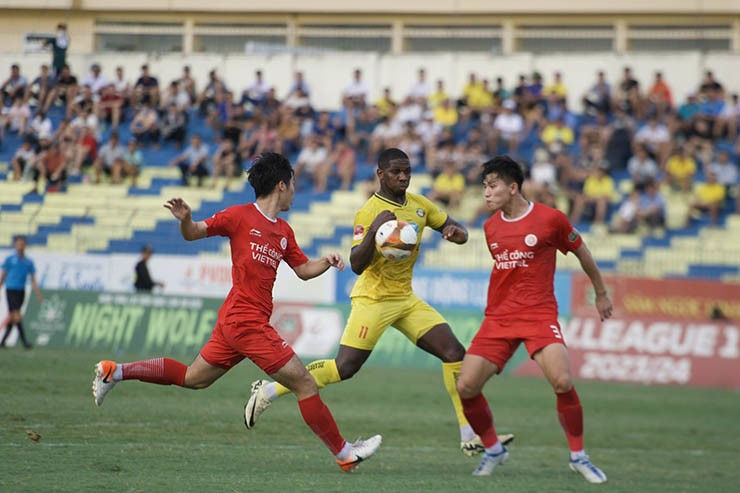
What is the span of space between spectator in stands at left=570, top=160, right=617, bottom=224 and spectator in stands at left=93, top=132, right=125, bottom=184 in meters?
10.7

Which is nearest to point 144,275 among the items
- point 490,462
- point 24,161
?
point 24,161

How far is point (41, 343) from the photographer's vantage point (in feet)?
79.2

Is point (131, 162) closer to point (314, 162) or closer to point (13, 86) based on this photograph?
point (13, 86)

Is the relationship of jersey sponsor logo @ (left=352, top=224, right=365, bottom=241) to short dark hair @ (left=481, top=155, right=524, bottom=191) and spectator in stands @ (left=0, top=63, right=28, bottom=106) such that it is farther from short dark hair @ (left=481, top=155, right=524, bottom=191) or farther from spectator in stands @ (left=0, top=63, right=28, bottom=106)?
spectator in stands @ (left=0, top=63, right=28, bottom=106)

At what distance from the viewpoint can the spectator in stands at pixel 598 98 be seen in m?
30.2

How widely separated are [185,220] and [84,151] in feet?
65.2

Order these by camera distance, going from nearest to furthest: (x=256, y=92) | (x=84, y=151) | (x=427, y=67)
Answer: (x=84, y=151) → (x=256, y=92) → (x=427, y=67)

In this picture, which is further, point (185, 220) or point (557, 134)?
point (557, 134)

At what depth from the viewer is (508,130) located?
96.9 feet

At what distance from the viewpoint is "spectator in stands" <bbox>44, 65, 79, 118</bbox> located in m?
26.3

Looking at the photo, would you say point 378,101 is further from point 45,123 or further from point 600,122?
point 45,123

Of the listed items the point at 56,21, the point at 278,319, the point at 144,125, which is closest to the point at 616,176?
the point at 278,319

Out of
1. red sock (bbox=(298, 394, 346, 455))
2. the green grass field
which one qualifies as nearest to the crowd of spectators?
the green grass field

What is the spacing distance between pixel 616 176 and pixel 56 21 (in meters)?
16.4
